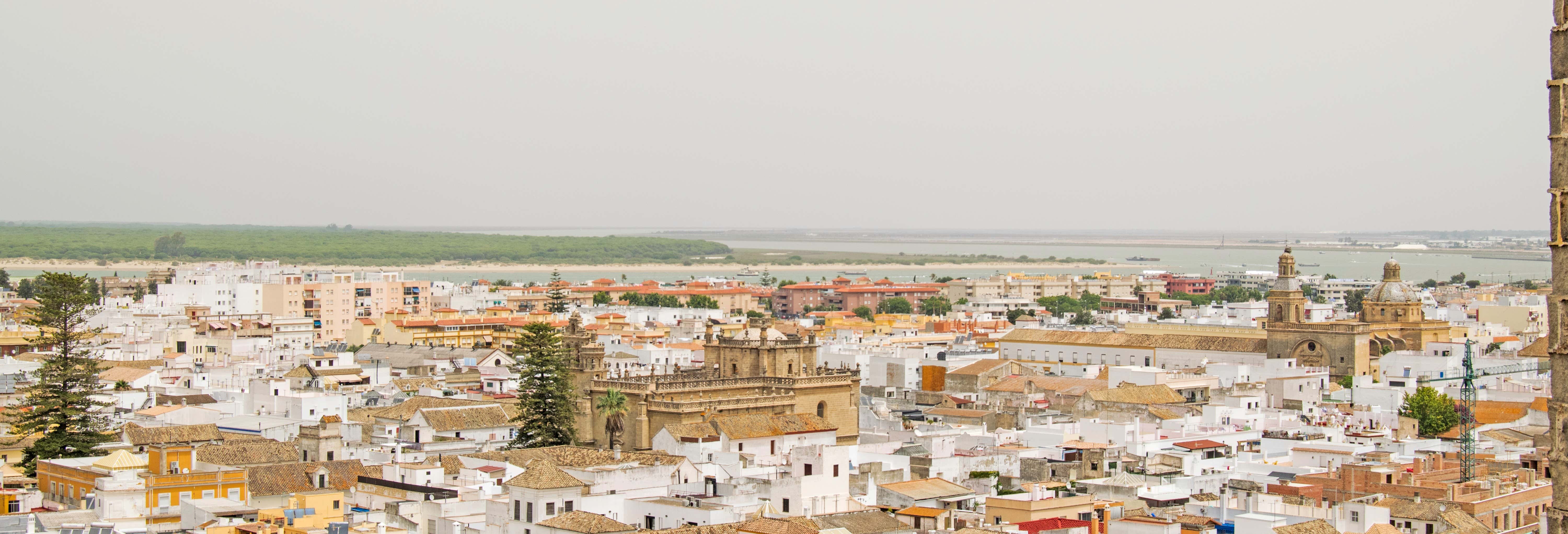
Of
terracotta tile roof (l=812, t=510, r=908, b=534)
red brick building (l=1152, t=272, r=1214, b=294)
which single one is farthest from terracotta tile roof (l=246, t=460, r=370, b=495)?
red brick building (l=1152, t=272, r=1214, b=294)

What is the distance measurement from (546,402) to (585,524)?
589 inches

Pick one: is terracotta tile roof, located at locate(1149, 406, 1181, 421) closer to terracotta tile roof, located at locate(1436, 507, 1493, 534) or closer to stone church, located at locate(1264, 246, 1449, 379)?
terracotta tile roof, located at locate(1436, 507, 1493, 534)

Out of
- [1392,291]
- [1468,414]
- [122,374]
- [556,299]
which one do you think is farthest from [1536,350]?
[556,299]

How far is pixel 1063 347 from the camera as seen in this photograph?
70625 millimetres

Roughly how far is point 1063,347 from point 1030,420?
26.9 meters

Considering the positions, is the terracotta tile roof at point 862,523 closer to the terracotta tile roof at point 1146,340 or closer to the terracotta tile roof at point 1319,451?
the terracotta tile roof at point 1319,451

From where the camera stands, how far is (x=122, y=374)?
5281cm

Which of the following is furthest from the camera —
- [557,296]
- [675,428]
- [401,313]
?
[557,296]

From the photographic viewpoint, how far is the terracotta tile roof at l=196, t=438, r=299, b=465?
3145cm

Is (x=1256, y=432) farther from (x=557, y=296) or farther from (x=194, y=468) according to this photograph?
(x=557, y=296)

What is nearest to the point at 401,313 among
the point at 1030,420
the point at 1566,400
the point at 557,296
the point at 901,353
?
the point at 557,296

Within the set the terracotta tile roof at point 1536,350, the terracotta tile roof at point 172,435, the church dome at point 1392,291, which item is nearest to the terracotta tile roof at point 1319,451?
the terracotta tile roof at point 172,435

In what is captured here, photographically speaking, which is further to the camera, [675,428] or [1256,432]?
[1256,432]

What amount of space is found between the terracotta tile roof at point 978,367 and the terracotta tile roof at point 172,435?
28.6m
